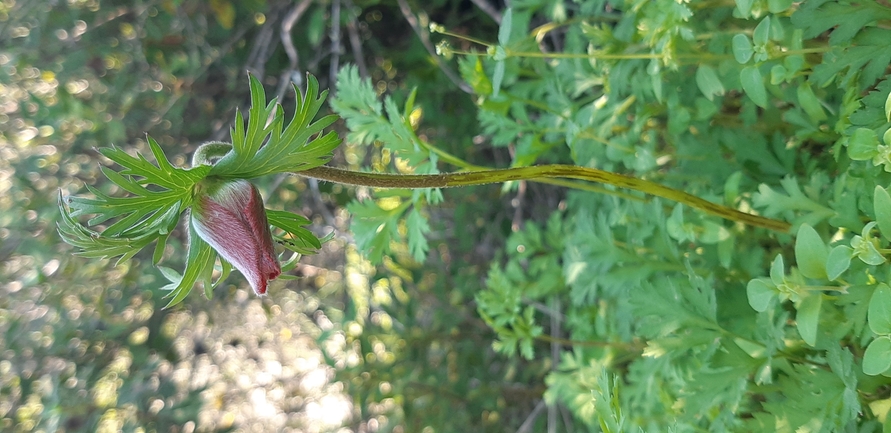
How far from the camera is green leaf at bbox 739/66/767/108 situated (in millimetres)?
767

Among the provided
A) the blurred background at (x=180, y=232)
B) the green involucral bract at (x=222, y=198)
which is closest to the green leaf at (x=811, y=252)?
the green involucral bract at (x=222, y=198)

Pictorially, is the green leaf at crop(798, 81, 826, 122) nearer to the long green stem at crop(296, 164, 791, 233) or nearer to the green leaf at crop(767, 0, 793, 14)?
the green leaf at crop(767, 0, 793, 14)

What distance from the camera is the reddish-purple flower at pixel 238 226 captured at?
26.0 inches

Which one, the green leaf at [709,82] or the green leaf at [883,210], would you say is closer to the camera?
the green leaf at [883,210]

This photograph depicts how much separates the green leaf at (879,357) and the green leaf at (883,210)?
0.10 m

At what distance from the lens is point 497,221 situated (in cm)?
201

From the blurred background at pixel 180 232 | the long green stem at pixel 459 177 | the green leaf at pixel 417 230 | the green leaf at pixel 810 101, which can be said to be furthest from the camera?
the blurred background at pixel 180 232

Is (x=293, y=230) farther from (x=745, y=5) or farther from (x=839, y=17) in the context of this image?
(x=839, y=17)

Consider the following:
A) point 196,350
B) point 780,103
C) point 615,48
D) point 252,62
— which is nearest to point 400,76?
point 252,62

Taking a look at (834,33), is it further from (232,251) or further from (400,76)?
(400,76)

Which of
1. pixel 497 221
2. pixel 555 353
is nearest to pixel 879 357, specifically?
pixel 555 353

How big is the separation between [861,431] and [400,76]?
5.25ft

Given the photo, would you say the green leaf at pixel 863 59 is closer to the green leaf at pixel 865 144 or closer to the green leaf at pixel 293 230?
the green leaf at pixel 865 144

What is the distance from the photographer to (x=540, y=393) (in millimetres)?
1934
